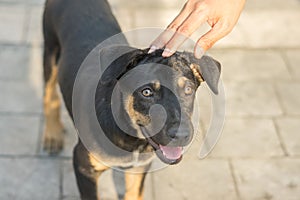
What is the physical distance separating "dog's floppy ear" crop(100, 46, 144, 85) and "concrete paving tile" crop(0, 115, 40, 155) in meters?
1.69

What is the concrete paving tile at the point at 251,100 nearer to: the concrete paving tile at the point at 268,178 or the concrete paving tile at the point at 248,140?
the concrete paving tile at the point at 248,140

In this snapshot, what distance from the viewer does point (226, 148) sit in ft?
16.1

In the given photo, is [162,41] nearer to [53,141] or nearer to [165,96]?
[165,96]

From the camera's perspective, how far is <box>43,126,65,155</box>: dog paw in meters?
4.71

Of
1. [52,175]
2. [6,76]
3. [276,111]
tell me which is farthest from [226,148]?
[6,76]

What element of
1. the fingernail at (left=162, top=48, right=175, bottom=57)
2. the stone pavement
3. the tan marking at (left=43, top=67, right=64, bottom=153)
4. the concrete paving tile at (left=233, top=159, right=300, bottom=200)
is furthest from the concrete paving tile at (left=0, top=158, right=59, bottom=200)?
the fingernail at (left=162, top=48, right=175, bottom=57)

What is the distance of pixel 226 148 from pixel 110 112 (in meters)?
1.66

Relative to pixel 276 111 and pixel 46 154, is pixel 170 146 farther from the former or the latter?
pixel 276 111

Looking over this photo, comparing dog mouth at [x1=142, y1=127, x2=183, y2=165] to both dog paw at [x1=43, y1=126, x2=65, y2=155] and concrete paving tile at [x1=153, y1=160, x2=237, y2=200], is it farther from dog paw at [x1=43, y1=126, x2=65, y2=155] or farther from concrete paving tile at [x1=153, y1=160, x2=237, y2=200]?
dog paw at [x1=43, y1=126, x2=65, y2=155]

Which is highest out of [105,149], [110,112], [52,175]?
[110,112]

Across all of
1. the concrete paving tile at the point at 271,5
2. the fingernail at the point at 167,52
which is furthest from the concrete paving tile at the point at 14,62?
the concrete paving tile at the point at 271,5

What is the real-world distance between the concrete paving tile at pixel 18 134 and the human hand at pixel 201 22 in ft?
6.03

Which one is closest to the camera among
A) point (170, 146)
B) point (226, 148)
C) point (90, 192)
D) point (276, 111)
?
point (170, 146)

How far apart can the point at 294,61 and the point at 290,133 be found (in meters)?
1.06
